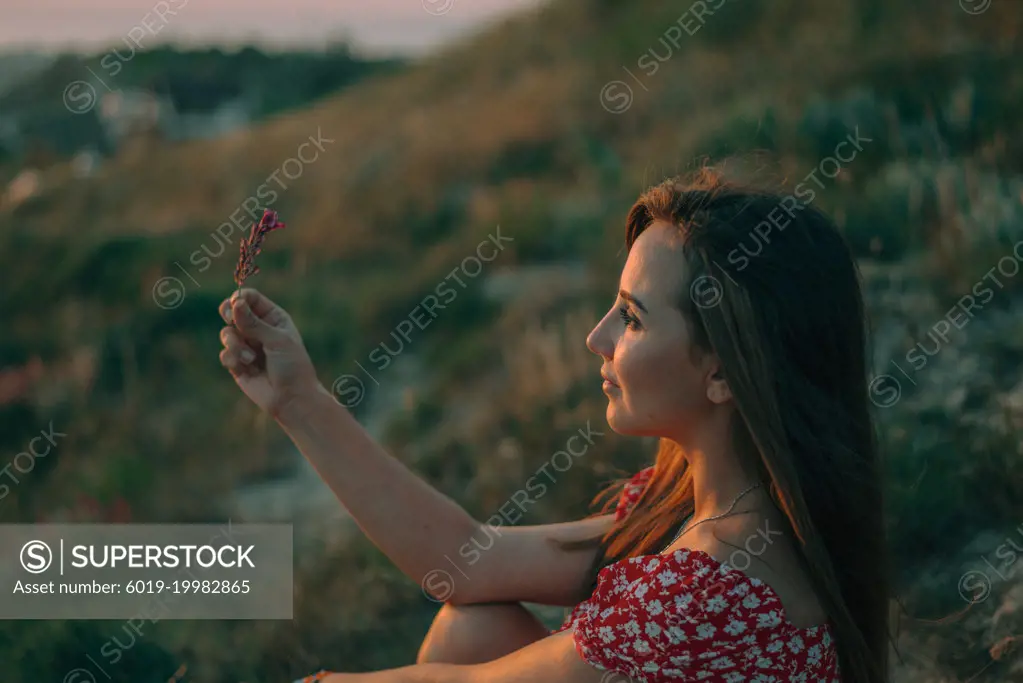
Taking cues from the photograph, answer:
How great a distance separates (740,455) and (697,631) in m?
0.34

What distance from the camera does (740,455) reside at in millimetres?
2115

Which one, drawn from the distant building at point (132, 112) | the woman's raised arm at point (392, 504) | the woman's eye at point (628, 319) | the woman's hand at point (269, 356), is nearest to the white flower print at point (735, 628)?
the woman's eye at point (628, 319)

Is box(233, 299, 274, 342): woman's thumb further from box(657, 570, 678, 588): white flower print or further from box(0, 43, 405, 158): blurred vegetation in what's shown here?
box(0, 43, 405, 158): blurred vegetation

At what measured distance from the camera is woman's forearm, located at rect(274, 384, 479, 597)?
2648mm

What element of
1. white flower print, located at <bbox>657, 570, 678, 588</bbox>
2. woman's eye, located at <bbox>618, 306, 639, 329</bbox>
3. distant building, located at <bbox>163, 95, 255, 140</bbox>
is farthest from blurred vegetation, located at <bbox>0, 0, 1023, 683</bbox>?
white flower print, located at <bbox>657, 570, 678, 588</bbox>

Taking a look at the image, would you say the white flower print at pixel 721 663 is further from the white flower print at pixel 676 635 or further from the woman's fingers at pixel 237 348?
the woman's fingers at pixel 237 348

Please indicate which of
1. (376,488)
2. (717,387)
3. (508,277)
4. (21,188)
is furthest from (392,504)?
(21,188)

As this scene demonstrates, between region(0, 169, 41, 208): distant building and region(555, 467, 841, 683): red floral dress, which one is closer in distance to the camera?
region(555, 467, 841, 683): red floral dress

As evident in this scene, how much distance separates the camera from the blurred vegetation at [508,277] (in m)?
3.88

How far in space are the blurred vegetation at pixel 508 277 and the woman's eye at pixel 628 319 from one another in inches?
28.1

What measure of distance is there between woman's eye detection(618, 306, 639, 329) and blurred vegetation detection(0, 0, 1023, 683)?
715mm

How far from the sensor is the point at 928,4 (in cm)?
682

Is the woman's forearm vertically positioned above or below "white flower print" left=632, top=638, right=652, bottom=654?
above

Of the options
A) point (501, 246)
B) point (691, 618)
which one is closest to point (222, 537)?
point (501, 246)
